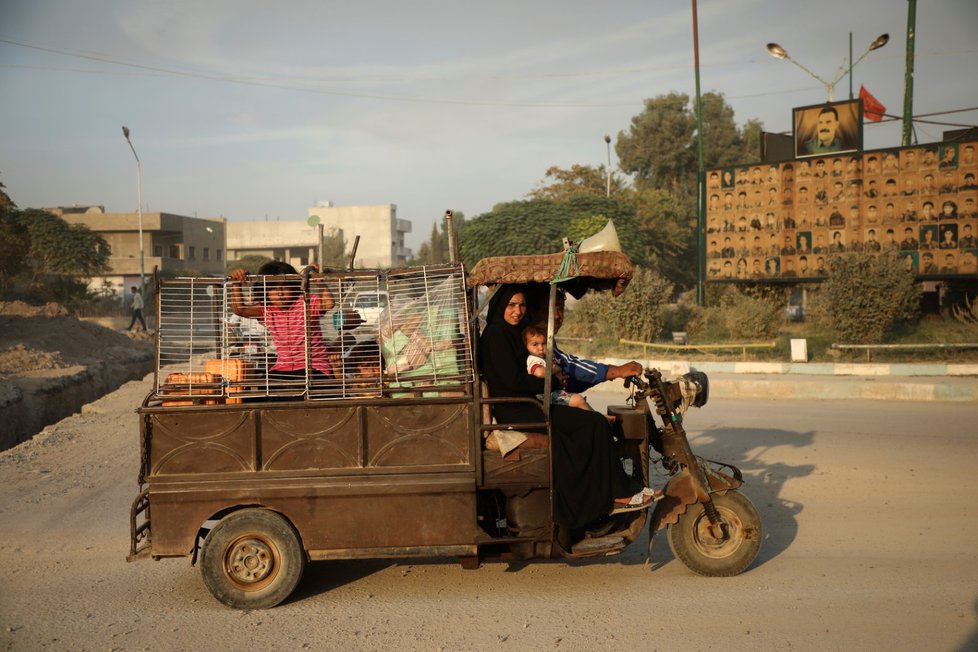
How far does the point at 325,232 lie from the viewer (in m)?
93.2

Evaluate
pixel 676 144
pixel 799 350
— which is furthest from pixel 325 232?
pixel 799 350

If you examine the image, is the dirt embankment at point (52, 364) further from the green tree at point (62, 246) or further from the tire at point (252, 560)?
the green tree at point (62, 246)

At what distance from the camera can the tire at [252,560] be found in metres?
5.30

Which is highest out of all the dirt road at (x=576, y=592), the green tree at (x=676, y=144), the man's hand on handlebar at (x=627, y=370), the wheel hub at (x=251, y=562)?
the green tree at (x=676, y=144)

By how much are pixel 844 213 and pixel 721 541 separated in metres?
18.4

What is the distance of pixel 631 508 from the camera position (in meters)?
5.45

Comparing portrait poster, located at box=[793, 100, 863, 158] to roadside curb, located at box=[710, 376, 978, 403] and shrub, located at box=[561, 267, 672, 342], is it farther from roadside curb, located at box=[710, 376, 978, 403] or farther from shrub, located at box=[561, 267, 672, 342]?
roadside curb, located at box=[710, 376, 978, 403]

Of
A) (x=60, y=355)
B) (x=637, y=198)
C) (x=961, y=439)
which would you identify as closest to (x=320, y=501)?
(x=961, y=439)

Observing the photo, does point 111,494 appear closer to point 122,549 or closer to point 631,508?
point 122,549

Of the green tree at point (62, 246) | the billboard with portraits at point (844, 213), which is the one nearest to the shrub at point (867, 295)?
the billboard with portraits at point (844, 213)

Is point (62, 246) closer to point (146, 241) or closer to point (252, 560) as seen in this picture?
point (146, 241)

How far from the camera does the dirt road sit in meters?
4.72

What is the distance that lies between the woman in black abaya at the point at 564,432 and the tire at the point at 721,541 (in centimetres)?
45

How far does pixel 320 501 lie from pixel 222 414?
2.65 ft
